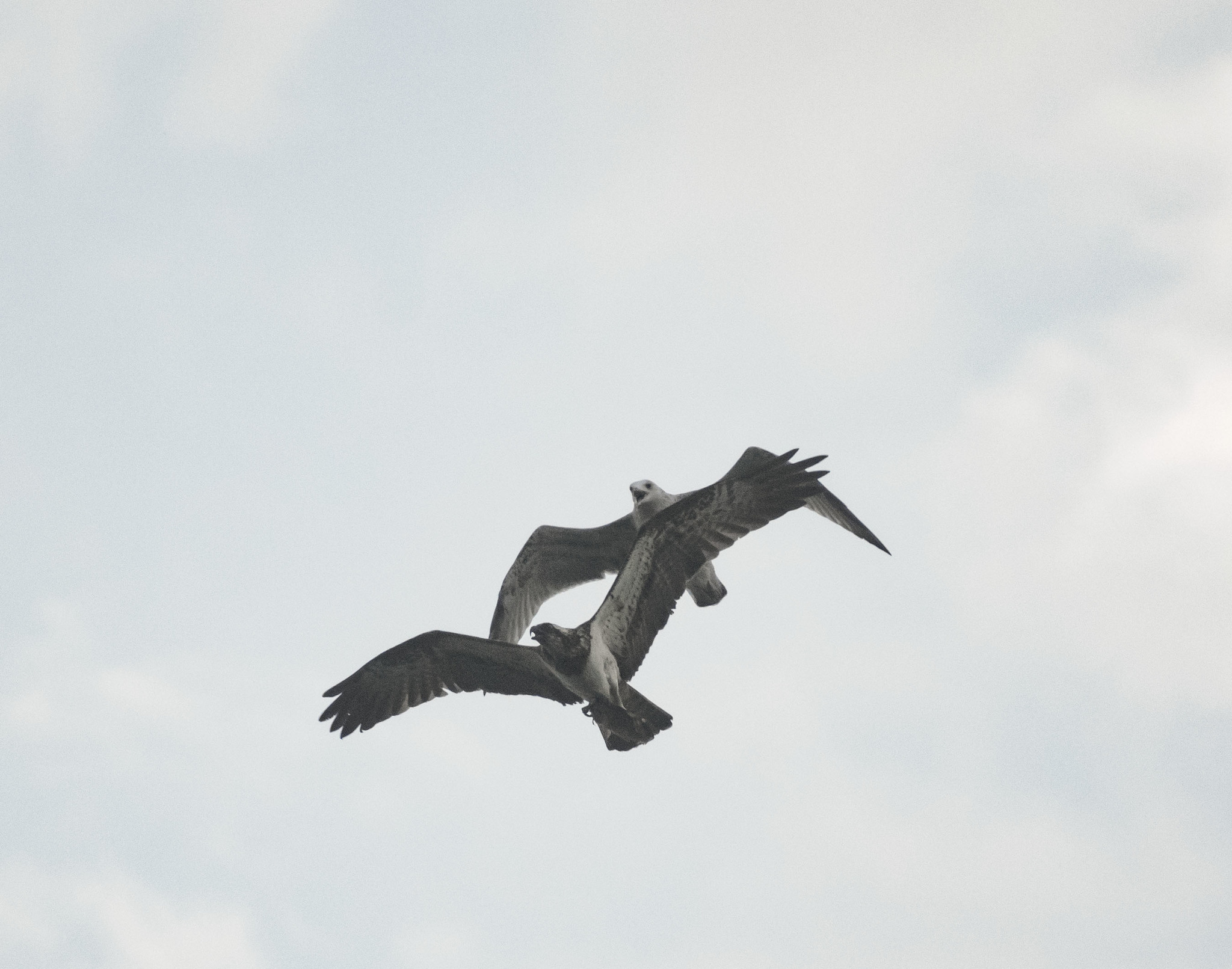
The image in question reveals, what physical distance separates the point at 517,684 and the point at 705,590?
336 cm

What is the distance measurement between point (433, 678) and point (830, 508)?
5.14 meters

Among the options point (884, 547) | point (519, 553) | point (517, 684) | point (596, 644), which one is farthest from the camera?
point (519, 553)

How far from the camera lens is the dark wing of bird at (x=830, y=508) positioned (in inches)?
Result: 557

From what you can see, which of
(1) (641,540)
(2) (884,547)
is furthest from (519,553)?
(1) (641,540)

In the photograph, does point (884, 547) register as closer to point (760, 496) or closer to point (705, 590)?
point (705, 590)

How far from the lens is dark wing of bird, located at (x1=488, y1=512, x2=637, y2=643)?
16016 mm

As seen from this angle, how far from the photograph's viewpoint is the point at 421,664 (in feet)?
38.4

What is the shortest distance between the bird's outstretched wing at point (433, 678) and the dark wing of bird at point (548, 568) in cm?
416

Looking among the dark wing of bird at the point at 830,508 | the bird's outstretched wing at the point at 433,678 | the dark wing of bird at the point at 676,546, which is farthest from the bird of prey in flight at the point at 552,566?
the dark wing of bird at the point at 676,546

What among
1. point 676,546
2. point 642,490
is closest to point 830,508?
point 642,490

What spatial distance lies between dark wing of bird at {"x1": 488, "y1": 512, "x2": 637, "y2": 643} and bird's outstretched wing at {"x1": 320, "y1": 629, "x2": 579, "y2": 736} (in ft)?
13.6

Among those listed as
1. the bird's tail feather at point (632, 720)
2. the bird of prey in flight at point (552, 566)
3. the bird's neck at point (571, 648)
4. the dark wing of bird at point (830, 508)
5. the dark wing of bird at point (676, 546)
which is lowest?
the bird's tail feather at point (632, 720)

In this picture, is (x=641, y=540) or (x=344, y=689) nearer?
(x=641, y=540)

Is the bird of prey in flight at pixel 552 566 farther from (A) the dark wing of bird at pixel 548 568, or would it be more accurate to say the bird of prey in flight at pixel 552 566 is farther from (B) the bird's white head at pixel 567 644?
(B) the bird's white head at pixel 567 644
